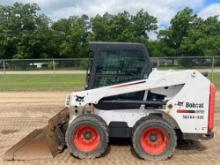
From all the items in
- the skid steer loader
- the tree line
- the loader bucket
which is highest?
the tree line

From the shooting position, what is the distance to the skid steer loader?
7.84 m

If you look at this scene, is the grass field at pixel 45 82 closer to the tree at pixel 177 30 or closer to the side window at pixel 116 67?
the side window at pixel 116 67

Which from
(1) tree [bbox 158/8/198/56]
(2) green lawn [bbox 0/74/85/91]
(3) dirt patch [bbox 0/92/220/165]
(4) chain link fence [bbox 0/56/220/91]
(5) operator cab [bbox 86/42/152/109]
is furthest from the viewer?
(1) tree [bbox 158/8/198/56]

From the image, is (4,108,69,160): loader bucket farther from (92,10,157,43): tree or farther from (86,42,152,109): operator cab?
(92,10,157,43): tree

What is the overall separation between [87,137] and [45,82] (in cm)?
1896

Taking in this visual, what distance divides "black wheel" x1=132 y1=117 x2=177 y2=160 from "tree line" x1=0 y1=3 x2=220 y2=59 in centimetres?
5169

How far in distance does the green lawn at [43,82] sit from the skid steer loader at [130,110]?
45.8 feet

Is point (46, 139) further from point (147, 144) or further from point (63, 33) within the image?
point (63, 33)

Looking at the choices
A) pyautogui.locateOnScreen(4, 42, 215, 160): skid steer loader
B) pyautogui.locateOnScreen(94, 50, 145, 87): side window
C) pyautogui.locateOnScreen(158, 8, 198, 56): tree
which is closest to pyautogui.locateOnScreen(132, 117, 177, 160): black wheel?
pyautogui.locateOnScreen(4, 42, 215, 160): skid steer loader

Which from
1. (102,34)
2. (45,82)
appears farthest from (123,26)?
(45,82)

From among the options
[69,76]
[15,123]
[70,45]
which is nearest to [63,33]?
[70,45]

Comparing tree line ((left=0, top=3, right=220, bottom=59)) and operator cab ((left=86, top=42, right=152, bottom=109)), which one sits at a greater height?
tree line ((left=0, top=3, right=220, bottom=59))

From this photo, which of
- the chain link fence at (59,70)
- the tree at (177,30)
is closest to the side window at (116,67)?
the chain link fence at (59,70)

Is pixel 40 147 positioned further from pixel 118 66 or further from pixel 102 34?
pixel 102 34
